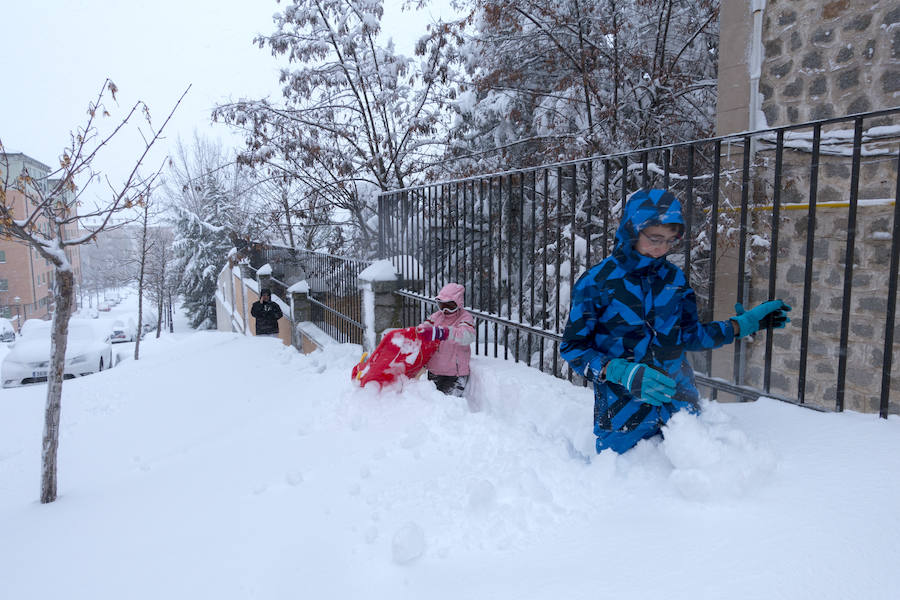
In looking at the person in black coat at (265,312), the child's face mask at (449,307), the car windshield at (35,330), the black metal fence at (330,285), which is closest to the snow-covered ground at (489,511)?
the child's face mask at (449,307)

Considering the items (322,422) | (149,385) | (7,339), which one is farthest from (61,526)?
(7,339)

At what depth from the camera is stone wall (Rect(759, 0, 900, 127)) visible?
457 cm

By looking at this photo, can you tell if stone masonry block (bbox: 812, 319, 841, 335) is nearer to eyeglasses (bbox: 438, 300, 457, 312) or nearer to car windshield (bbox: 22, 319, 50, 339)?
eyeglasses (bbox: 438, 300, 457, 312)

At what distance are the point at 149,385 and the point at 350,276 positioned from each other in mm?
5947

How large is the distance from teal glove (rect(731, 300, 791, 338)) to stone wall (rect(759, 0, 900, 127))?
12.1ft

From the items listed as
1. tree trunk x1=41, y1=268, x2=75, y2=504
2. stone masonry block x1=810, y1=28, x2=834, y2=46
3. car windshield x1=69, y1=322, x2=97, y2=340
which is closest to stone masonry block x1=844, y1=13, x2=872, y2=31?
stone masonry block x1=810, y1=28, x2=834, y2=46

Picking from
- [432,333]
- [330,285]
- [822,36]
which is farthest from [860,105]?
[330,285]

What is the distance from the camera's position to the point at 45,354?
45.4ft

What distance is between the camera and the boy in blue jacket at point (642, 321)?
86.9 inches

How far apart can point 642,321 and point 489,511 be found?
104cm

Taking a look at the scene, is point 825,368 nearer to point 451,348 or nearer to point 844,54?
point 844,54

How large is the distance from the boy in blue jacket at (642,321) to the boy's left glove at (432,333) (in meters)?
1.94

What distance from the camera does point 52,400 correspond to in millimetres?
4402

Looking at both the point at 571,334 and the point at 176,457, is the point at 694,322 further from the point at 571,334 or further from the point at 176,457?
the point at 176,457
